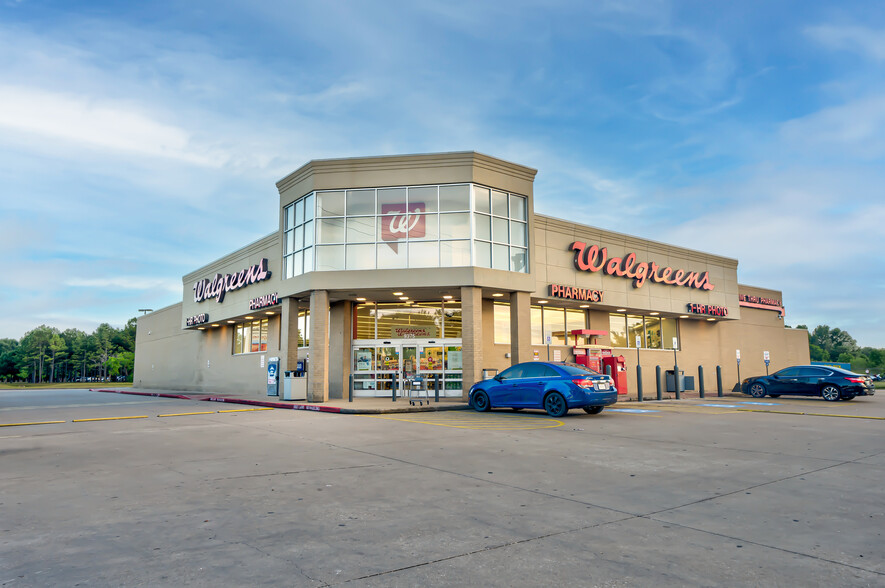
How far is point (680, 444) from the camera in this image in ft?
33.0

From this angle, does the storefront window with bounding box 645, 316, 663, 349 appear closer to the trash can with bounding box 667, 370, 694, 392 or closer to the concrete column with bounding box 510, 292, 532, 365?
the trash can with bounding box 667, 370, 694, 392

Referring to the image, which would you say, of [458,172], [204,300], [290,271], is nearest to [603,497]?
[458,172]

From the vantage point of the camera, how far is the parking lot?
13.0 feet

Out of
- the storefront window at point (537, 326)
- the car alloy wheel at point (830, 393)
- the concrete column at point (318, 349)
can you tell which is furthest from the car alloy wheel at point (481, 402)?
the car alloy wheel at point (830, 393)

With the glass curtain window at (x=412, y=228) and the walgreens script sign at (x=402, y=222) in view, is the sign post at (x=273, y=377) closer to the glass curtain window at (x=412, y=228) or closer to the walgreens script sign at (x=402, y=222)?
the glass curtain window at (x=412, y=228)

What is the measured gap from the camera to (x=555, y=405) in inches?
603

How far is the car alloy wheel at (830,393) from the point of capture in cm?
2227

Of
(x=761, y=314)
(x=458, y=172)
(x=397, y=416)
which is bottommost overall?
(x=397, y=416)

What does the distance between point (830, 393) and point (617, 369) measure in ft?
26.4

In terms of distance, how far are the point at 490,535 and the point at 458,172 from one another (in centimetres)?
1831

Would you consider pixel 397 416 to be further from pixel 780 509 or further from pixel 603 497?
pixel 780 509

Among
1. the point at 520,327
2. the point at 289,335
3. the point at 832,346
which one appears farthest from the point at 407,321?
the point at 832,346

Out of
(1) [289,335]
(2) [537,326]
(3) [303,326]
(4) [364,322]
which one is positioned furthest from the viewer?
(3) [303,326]

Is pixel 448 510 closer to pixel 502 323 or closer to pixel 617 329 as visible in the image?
pixel 502 323
